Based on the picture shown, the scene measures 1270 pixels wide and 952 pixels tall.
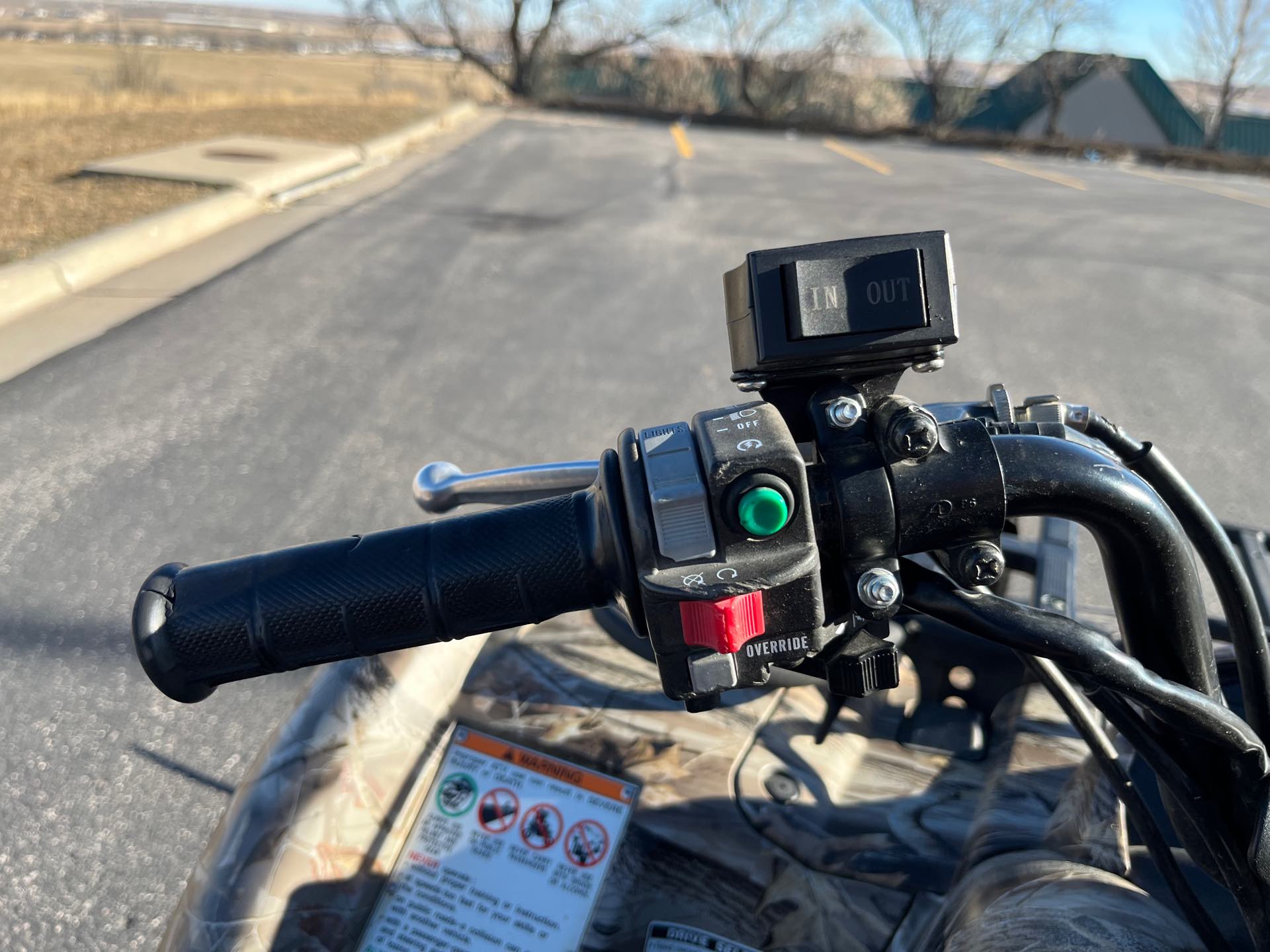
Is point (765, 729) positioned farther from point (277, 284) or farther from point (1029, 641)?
point (277, 284)

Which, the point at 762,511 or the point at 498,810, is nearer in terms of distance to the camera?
the point at 762,511

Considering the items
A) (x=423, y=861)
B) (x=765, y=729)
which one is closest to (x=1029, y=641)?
(x=765, y=729)

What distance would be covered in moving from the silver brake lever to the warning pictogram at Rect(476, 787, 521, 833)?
49 centimetres

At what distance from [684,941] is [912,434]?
865 mm

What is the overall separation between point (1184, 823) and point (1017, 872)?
22 centimetres

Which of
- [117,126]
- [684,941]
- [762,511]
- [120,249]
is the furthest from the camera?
[117,126]

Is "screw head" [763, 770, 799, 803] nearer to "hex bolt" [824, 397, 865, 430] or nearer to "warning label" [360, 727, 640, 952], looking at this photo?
"warning label" [360, 727, 640, 952]

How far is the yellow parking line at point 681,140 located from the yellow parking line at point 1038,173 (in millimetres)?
5829

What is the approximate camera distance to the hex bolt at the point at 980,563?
3.12ft

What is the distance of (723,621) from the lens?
857 millimetres

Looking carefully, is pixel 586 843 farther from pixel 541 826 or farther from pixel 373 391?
pixel 373 391

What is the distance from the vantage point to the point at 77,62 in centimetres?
3875

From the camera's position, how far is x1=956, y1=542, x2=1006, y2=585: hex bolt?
95 centimetres

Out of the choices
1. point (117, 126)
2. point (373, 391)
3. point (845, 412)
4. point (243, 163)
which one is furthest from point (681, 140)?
point (845, 412)
